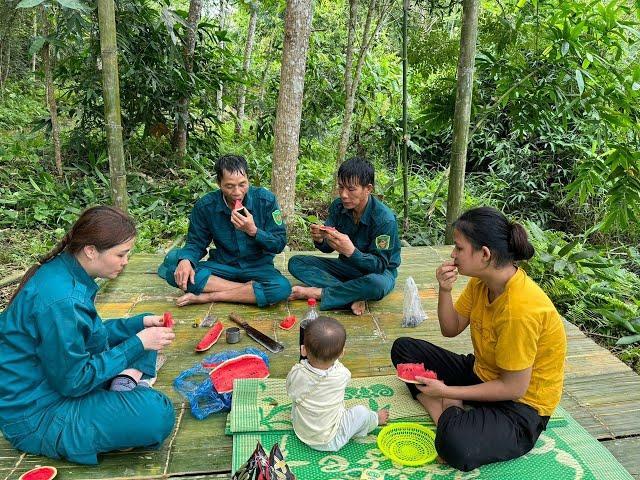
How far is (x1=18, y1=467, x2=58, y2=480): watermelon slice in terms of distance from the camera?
1941 mm

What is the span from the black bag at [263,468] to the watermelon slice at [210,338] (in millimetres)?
1249

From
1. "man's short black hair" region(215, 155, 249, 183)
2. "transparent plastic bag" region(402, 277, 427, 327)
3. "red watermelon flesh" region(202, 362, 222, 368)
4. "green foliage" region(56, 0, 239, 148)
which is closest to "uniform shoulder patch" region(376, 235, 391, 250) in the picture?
"transparent plastic bag" region(402, 277, 427, 327)

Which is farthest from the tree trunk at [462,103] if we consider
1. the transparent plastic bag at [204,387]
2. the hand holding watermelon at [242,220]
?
the transparent plastic bag at [204,387]

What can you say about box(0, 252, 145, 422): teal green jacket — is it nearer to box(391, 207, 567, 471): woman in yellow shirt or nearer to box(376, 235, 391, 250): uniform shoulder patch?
box(391, 207, 567, 471): woman in yellow shirt

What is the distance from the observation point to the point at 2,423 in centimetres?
196

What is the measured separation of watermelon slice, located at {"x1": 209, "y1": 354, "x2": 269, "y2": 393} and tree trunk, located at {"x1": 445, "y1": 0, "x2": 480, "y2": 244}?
119 inches

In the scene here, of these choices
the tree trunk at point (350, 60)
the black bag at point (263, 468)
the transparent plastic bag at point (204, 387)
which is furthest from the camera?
the tree trunk at point (350, 60)

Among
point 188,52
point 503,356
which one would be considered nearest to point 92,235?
point 503,356

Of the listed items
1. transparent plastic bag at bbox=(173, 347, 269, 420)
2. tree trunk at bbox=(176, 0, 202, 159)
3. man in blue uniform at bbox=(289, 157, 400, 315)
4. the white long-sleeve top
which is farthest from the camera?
tree trunk at bbox=(176, 0, 202, 159)

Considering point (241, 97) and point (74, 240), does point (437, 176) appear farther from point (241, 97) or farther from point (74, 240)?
point (74, 240)

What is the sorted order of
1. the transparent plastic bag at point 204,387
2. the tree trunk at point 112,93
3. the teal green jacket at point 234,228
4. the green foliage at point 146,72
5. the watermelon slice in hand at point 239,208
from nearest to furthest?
the transparent plastic bag at point 204,387 → the tree trunk at point 112,93 → the watermelon slice in hand at point 239,208 → the teal green jacket at point 234,228 → the green foliage at point 146,72

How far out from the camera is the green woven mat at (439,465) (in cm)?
204

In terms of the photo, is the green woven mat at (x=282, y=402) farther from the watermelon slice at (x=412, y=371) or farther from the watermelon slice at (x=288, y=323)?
the watermelon slice at (x=288, y=323)

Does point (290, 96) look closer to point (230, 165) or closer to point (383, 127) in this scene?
point (230, 165)
